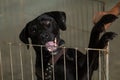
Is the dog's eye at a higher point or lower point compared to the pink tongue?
higher

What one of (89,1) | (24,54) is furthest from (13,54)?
(89,1)

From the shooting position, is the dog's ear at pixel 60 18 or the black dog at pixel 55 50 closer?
the black dog at pixel 55 50

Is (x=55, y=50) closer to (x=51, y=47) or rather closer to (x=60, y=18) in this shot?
(x=51, y=47)

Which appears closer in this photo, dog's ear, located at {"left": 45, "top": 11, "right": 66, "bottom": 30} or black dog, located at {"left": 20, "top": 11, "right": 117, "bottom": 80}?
black dog, located at {"left": 20, "top": 11, "right": 117, "bottom": 80}

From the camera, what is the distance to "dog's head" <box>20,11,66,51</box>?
117 centimetres

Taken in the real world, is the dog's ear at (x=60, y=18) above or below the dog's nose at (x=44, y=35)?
above

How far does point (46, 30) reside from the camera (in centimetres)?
119

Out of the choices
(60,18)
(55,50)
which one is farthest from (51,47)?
(60,18)

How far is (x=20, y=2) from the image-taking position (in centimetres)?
163

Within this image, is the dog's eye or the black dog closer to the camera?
the black dog

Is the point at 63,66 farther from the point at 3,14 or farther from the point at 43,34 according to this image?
the point at 3,14

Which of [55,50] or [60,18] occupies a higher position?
[60,18]

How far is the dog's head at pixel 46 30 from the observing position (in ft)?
3.83

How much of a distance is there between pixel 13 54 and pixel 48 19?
50cm
